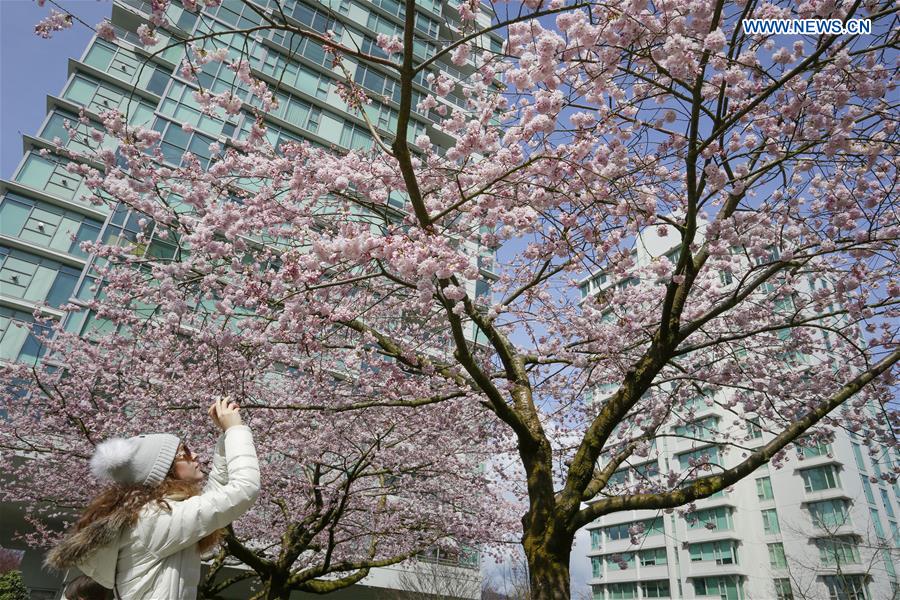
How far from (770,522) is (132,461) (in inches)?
1566

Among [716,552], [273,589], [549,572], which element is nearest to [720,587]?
[716,552]

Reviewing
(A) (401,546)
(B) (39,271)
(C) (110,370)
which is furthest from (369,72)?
(A) (401,546)

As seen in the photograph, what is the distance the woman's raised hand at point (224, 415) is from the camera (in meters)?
2.16

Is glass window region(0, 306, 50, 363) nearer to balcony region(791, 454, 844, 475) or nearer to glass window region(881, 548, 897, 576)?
balcony region(791, 454, 844, 475)

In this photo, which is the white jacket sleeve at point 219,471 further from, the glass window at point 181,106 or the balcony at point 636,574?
the balcony at point 636,574

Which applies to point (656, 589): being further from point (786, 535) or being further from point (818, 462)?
point (818, 462)

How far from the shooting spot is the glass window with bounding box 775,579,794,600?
93.2 ft

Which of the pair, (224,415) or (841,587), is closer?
(224,415)

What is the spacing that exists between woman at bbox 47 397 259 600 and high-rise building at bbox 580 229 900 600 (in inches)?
999

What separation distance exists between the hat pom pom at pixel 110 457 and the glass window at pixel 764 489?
129ft

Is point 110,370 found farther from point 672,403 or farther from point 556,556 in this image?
point 672,403

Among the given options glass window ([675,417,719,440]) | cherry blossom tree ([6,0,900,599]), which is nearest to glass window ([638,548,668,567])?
glass window ([675,417,719,440])

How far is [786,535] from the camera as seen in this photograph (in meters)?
31.1

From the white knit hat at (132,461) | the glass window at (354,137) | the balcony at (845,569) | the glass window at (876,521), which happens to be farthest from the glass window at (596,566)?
the white knit hat at (132,461)
